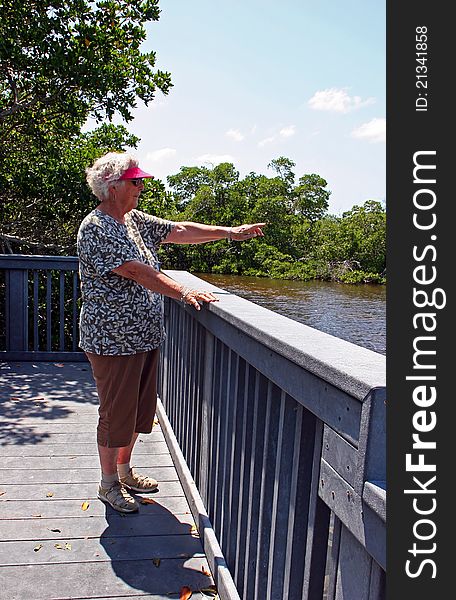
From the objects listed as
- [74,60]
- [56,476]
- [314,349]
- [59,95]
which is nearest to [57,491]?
[56,476]

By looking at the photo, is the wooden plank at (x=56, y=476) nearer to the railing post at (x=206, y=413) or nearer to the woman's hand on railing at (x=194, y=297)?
the railing post at (x=206, y=413)

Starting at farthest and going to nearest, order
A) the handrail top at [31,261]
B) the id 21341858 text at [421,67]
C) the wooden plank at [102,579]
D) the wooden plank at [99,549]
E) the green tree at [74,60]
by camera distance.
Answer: the green tree at [74,60], the handrail top at [31,261], the wooden plank at [99,549], the wooden plank at [102,579], the id 21341858 text at [421,67]

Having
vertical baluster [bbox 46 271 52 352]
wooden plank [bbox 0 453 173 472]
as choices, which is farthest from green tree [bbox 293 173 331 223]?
wooden plank [bbox 0 453 173 472]

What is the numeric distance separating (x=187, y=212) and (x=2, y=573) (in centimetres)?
4080

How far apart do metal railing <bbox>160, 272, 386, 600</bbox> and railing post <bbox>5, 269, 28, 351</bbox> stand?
9.45 ft

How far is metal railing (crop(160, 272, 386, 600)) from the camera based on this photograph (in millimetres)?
1021

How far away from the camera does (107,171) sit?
2441 millimetres

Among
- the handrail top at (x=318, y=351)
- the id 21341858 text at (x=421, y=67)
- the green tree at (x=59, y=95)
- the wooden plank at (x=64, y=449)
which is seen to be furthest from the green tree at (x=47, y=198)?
the id 21341858 text at (x=421, y=67)

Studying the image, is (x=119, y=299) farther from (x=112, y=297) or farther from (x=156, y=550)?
(x=156, y=550)

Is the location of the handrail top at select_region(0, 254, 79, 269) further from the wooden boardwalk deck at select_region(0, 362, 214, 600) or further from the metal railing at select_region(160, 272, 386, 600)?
the metal railing at select_region(160, 272, 386, 600)

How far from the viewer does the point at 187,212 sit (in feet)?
139

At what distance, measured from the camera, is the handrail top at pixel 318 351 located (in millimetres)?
1054

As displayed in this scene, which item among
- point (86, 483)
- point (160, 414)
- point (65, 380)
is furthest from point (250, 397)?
point (65, 380)

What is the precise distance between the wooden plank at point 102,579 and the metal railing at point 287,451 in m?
0.13
